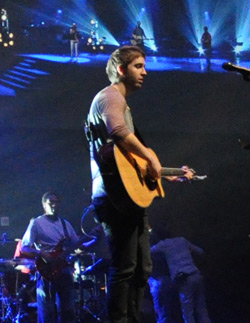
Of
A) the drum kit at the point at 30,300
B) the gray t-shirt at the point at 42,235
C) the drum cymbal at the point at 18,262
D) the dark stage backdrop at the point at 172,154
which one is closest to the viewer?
the gray t-shirt at the point at 42,235

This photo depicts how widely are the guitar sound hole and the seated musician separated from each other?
426 centimetres

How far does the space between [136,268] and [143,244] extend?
0.14 meters

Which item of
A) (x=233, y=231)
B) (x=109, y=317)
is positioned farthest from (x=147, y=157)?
(x=233, y=231)

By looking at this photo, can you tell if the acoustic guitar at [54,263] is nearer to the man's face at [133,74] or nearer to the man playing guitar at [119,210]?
the man playing guitar at [119,210]

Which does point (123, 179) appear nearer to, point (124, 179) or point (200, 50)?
point (124, 179)

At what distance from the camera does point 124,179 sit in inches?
118

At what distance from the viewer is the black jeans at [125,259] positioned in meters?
3.02

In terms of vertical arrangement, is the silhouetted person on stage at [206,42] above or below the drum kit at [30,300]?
above

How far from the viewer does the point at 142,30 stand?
8977 millimetres

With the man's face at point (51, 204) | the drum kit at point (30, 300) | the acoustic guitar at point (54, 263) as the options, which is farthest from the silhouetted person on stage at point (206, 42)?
the acoustic guitar at point (54, 263)

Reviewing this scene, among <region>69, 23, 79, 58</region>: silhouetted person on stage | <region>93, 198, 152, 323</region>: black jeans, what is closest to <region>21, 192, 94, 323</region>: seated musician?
<region>69, 23, 79, 58</region>: silhouetted person on stage

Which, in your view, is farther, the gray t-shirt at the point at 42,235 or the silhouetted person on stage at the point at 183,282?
the gray t-shirt at the point at 42,235

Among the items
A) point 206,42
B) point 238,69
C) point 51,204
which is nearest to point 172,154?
point 206,42

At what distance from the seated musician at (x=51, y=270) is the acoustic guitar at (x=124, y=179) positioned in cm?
437
